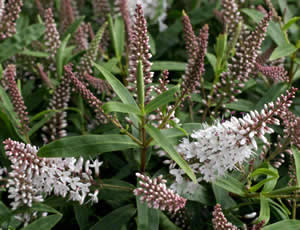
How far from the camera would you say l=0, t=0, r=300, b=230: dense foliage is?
153cm

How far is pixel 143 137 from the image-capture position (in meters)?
1.67

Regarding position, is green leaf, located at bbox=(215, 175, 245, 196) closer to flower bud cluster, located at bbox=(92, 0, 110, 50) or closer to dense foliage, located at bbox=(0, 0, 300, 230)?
dense foliage, located at bbox=(0, 0, 300, 230)

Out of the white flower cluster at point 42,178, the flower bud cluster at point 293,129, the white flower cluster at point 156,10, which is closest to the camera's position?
the white flower cluster at point 42,178

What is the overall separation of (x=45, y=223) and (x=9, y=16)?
1184 mm

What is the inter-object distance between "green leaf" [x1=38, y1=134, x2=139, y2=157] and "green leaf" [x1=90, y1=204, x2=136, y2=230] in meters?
0.36

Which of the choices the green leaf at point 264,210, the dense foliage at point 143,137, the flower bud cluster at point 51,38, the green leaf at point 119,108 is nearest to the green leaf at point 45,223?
the dense foliage at point 143,137

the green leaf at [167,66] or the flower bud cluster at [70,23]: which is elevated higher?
the flower bud cluster at [70,23]

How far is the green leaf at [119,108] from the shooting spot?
1446mm

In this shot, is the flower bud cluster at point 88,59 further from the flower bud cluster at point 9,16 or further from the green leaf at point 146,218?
the green leaf at point 146,218

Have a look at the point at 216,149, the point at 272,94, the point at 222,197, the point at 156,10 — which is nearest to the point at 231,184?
A: the point at 222,197

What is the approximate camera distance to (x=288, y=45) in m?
2.25

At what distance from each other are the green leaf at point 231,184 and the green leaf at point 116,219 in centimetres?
43

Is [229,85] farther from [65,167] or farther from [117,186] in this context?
[65,167]

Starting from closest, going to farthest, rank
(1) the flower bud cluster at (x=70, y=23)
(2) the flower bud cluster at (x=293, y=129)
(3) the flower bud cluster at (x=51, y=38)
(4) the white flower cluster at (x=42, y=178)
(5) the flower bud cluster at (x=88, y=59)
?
1. (4) the white flower cluster at (x=42, y=178)
2. (2) the flower bud cluster at (x=293, y=129)
3. (5) the flower bud cluster at (x=88, y=59)
4. (3) the flower bud cluster at (x=51, y=38)
5. (1) the flower bud cluster at (x=70, y=23)
